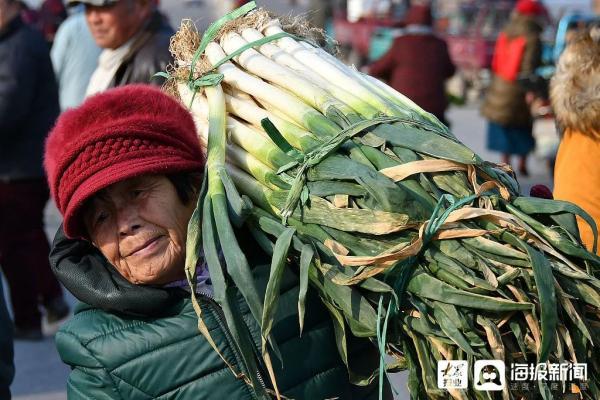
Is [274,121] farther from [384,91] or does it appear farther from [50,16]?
[50,16]

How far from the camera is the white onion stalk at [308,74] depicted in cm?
200

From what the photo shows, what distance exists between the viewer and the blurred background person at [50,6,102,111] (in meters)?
5.60

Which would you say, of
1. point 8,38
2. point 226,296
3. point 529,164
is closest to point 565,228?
point 226,296

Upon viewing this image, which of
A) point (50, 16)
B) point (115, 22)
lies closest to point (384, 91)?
point (115, 22)

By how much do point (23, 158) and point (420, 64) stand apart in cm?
358

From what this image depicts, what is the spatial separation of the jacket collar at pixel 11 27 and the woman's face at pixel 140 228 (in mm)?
3655

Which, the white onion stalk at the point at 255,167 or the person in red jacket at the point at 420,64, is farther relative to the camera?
the person in red jacket at the point at 420,64

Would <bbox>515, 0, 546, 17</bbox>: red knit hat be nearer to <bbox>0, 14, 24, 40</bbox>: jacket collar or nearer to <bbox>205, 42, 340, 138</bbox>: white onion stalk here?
<bbox>0, 14, 24, 40</bbox>: jacket collar

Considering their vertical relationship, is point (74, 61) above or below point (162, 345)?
below

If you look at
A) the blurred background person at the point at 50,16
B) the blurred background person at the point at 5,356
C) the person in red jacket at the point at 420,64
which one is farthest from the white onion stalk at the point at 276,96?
the blurred background person at the point at 50,16

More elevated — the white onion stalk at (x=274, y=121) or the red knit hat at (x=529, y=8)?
the white onion stalk at (x=274, y=121)

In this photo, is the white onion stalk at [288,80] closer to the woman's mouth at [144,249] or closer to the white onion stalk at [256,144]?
the white onion stalk at [256,144]

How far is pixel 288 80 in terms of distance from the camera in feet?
6.70

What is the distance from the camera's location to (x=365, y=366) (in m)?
2.08
